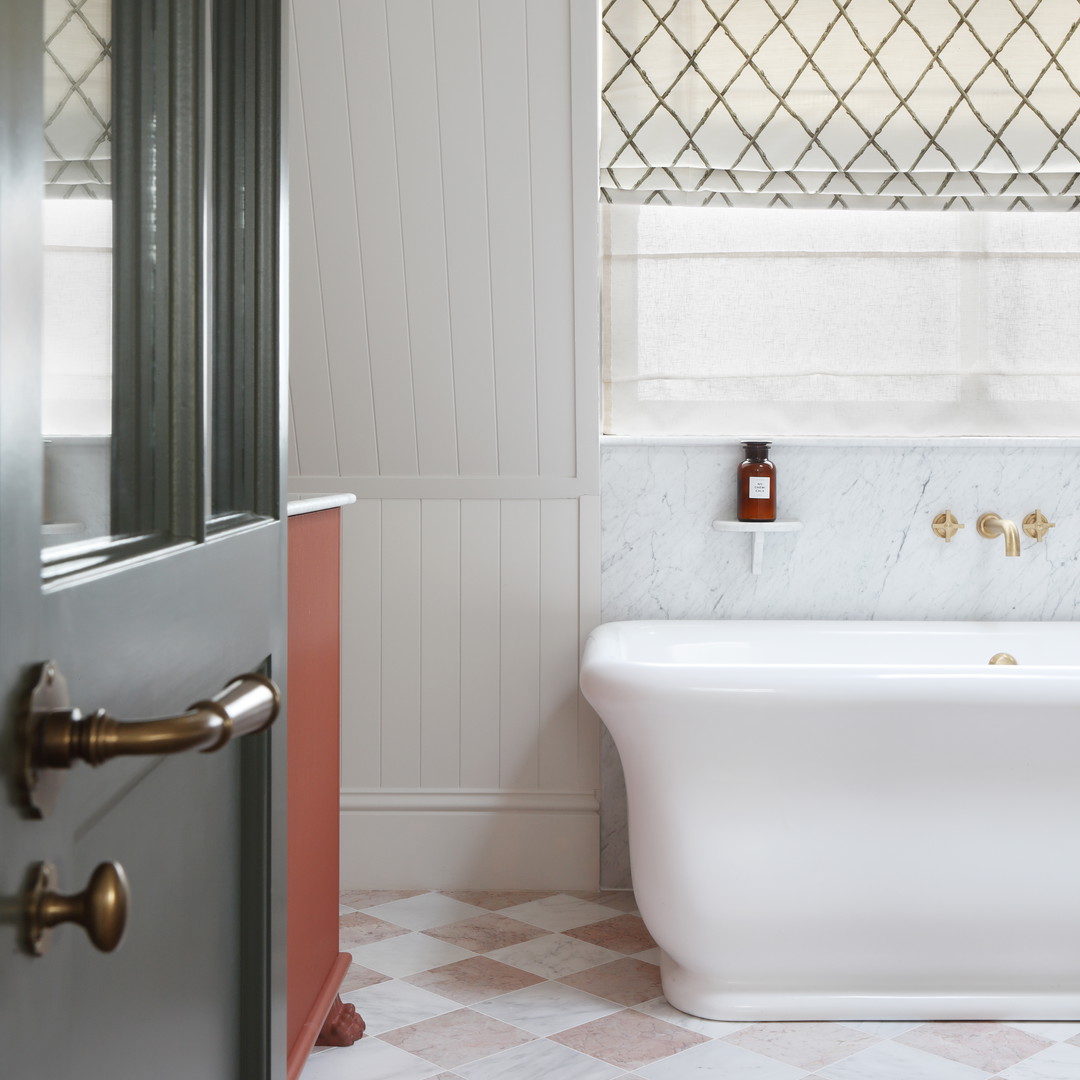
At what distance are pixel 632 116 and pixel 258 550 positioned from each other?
6.38ft

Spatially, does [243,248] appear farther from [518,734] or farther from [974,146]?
[974,146]

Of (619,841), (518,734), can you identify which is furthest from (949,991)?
(518,734)

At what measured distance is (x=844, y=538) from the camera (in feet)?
8.41

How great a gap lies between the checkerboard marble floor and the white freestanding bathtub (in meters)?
0.07

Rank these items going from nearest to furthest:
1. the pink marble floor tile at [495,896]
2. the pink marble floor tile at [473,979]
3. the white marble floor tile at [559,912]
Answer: the pink marble floor tile at [473,979] → the white marble floor tile at [559,912] → the pink marble floor tile at [495,896]

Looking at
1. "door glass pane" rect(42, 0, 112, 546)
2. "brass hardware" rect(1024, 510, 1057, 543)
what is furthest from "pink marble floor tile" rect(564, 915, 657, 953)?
"door glass pane" rect(42, 0, 112, 546)

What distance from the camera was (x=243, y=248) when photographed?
976mm

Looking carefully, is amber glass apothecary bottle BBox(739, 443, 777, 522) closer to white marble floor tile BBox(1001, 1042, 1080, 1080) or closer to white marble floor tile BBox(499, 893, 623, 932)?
white marble floor tile BBox(499, 893, 623, 932)

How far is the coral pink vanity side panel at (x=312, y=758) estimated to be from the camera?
1.50 m

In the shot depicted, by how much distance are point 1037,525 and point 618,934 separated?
128 cm

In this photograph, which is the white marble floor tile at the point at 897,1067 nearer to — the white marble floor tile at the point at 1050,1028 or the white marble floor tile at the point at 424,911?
the white marble floor tile at the point at 1050,1028

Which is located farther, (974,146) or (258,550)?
(974,146)

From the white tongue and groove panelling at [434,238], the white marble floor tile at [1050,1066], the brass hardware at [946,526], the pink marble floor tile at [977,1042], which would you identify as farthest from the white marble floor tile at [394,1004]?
the brass hardware at [946,526]

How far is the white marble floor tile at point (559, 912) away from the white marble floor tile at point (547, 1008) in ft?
0.97
